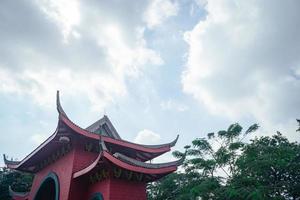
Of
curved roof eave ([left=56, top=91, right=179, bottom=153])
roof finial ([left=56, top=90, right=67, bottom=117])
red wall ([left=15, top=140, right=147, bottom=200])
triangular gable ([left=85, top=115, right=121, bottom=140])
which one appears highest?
triangular gable ([left=85, top=115, right=121, bottom=140])

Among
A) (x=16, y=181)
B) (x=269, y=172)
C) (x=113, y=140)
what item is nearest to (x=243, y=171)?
(x=269, y=172)

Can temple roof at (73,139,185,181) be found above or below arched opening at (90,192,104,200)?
above

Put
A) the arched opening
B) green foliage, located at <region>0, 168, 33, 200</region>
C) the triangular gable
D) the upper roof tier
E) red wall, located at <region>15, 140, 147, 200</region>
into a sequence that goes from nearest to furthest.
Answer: red wall, located at <region>15, 140, 147, 200</region>
the arched opening
the upper roof tier
the triangular gable
green foliage, located at <region>0, 168, 33, 200</region>

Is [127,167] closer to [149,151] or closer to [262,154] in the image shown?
[149,151]

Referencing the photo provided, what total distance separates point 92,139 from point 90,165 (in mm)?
1694

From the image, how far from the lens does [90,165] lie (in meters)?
8.85

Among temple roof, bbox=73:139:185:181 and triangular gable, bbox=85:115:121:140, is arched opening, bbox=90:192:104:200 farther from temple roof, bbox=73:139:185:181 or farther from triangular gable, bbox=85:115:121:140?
triangular gable, bbox=85:115:121:140

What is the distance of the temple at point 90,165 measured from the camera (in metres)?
8.80

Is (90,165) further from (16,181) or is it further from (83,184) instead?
(16,181)

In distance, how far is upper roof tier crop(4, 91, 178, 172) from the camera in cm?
986

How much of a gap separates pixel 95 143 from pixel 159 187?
7679 mm

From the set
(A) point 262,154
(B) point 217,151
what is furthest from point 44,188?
(A) point 262,154

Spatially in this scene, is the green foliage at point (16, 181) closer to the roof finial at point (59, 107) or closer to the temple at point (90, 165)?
→ the temple at point (90, 165)

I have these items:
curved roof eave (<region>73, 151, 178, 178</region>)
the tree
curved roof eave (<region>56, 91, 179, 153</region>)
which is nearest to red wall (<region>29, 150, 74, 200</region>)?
curved roof eave (<region>73, 151, 178, 178</region>)
